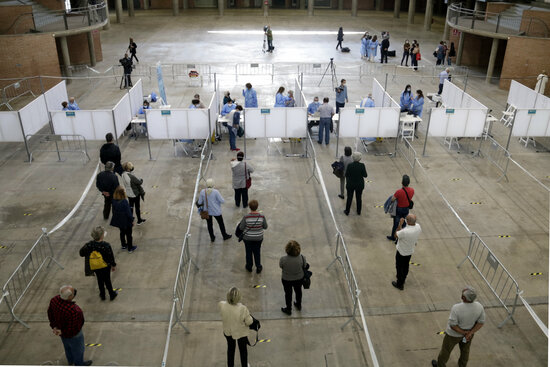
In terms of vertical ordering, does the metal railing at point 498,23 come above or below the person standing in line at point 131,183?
above

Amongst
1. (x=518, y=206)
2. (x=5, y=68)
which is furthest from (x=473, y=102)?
(x=5, y=68)

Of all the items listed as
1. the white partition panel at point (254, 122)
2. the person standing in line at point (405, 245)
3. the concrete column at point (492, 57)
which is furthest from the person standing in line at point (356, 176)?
the concrete column at point (492, 57)

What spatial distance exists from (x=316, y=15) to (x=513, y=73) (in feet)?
83.3

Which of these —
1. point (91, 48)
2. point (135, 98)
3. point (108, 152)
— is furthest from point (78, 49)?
point (108, 152)

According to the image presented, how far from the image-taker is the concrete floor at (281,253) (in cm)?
791

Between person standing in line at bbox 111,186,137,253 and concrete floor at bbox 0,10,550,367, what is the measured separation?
48 centimetres

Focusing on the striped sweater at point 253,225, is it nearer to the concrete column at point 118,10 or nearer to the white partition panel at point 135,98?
the white partition panel at point 135,98

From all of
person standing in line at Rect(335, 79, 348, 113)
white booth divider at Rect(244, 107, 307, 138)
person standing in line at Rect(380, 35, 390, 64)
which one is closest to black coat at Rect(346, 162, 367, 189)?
white booth divider at Rect(244, 107, 307, 138)

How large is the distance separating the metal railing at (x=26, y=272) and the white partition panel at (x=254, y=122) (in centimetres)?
677

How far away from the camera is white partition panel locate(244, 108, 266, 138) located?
48.5 ft

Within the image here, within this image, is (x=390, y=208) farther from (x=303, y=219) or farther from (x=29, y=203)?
(x=29, y=203)

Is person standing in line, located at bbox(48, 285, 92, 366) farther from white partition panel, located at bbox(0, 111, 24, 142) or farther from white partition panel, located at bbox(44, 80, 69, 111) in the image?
white partition panel, located at bbox(44, 80, 69, 111)

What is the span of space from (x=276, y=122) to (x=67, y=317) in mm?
9587

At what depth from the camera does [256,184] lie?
13.6 meters
